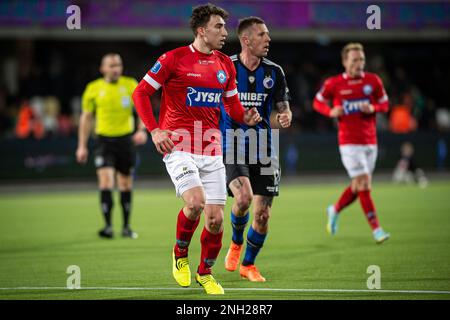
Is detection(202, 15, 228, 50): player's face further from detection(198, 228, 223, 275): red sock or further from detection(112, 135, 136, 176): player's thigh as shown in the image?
detection(112, 135, 136, 176): player's thigh

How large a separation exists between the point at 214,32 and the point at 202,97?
0.59m

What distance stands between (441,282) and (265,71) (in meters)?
2.76

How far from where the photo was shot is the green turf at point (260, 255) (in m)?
8.22

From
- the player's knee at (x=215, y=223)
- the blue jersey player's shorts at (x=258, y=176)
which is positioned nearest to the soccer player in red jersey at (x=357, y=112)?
the blue jersey player's shorts at (x=258, y=176)

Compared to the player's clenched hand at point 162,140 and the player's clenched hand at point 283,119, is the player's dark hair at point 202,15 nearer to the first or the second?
the player's clenched hand at point 162,140

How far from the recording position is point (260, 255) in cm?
1055

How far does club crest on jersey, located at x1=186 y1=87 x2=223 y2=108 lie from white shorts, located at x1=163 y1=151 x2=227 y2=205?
46 cm

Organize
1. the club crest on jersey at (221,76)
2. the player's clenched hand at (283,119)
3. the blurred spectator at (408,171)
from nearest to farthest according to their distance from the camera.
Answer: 1. the club crest on jersey at (221,76)
2. the player's clenched hand at (283,119)
3. the blurred spectator at (408,171)

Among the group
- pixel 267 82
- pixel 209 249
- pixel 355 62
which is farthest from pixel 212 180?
pixel 355 62

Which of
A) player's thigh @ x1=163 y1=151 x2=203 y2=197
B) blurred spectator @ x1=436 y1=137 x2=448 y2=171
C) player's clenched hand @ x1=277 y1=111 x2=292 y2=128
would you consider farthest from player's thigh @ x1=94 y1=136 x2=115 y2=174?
blurred spectator @ x1=436 y1=137 x2=448 y2=171

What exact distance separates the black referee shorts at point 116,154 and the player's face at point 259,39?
4218mm

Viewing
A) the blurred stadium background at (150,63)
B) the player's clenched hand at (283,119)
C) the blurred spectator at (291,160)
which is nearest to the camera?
the player's clenched hand at (283,119)

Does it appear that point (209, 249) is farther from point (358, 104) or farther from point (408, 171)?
point (408, 171)

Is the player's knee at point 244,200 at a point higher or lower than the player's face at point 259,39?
lower
